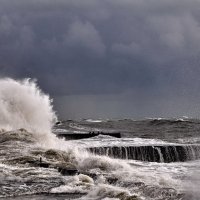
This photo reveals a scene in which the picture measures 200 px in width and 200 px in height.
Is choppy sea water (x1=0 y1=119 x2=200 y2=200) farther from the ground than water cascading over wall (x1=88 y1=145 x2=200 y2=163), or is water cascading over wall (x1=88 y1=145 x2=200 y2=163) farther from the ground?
water cascading over wall (x1=88 y1=145 x2=200 y2=163)

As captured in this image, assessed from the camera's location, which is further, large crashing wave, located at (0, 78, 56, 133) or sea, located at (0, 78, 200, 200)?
large crashing wave, located at (0, 78, 56, 133)

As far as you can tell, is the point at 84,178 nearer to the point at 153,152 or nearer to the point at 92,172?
the point at 92,172

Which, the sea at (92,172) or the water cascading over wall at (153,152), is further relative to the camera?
the water cascading over wall at (153,152)

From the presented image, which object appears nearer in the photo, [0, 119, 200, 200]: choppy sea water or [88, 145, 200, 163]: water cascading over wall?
[0, 119, 200, 200]: choppy sea water

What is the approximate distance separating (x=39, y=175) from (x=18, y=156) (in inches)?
155

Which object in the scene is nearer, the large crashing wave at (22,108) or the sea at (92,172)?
the sea at (92,172)

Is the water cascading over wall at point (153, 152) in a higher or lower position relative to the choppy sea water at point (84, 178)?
higher

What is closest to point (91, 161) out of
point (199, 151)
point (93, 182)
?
point (93, 182)

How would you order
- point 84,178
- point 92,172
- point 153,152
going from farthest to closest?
point 153,152 < point 92,172 < point 84,178

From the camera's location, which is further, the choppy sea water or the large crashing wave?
the large crashing wave

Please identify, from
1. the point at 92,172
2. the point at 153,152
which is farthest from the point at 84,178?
the point at 153,152

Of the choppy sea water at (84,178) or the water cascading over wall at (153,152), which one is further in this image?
the water cascading over wall at (153,152)

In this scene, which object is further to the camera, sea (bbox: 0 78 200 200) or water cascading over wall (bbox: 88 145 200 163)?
water cascading over wall (bbox: 88 145 200 163)

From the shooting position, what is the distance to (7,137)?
2603cm
